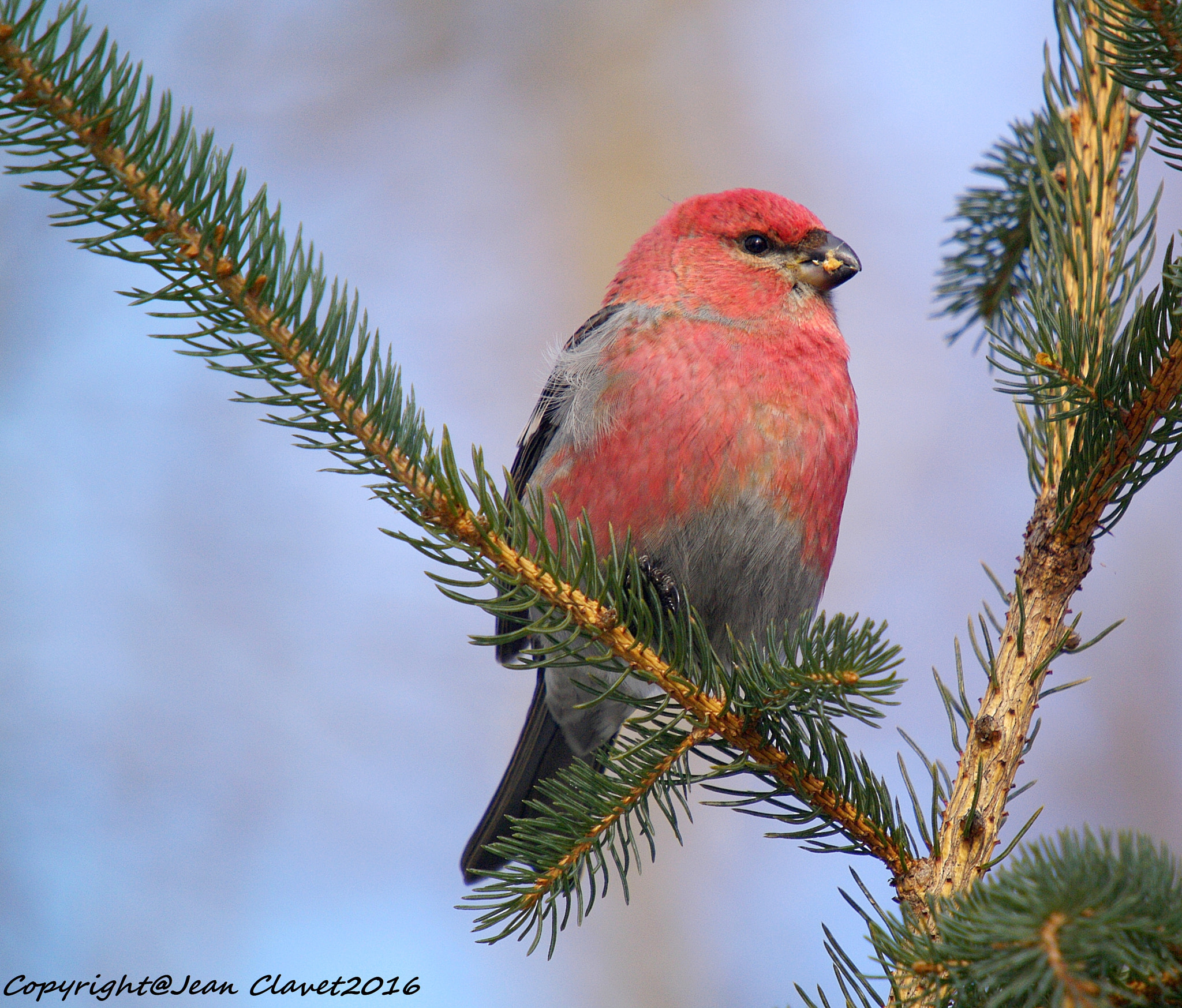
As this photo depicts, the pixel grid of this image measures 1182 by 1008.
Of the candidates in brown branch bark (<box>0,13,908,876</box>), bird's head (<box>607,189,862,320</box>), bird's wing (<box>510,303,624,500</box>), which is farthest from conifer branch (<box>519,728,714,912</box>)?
bird's head (<box>607,189,862,320</box>)

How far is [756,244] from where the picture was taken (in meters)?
2.69

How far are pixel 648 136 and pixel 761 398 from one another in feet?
13.7

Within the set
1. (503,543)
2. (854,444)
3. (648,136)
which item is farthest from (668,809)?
(648,136)

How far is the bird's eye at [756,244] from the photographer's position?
267 cm

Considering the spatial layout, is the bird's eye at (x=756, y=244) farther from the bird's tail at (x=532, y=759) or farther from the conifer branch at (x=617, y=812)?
the conifer branch at (x=617, y=812)

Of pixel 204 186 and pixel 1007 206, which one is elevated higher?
pixel 1007 206

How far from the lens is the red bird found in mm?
2119

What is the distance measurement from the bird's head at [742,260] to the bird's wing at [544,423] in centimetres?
16

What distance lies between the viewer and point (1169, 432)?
4.50 feet

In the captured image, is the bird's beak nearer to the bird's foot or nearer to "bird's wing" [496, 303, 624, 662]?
"bird's wing" [496, 303, 624, 662]

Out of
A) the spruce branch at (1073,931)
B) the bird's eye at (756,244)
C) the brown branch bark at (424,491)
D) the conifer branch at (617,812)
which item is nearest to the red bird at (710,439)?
the bird's eye at (756,244)

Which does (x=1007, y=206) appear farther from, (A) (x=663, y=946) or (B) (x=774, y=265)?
(A) (x=663, y=946)

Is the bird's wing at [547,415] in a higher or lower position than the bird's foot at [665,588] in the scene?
higher

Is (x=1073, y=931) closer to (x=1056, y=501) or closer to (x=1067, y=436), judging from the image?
(x=1056, y=501)
